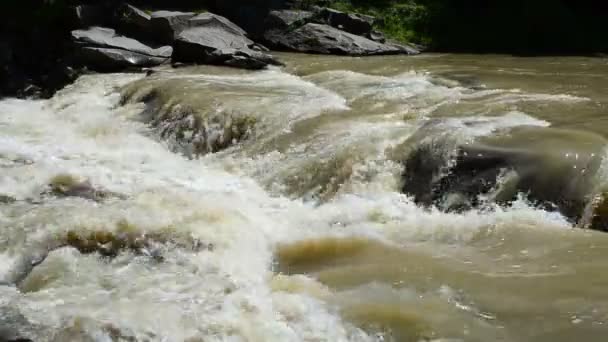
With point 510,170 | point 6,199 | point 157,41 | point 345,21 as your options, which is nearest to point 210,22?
point 157,41

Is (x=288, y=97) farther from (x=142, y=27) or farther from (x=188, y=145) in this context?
(x=142, y=27)

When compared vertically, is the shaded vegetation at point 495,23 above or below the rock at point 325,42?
above

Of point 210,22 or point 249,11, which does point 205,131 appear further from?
point 249,11

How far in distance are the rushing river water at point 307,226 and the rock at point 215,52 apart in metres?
2.91

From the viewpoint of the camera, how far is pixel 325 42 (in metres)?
17.1

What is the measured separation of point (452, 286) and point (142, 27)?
44.1 ft

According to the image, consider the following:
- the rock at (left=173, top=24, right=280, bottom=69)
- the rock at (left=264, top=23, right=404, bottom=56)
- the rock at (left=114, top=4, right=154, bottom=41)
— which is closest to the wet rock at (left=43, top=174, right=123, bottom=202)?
the rock at (left=173, top=24, right=280, bottom=69)

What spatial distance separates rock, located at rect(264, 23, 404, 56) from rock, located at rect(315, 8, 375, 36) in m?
0.29

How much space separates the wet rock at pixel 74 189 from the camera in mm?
7575

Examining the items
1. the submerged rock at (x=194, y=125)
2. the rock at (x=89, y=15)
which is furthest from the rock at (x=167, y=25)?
the submerged rock at (x=194, y=125)

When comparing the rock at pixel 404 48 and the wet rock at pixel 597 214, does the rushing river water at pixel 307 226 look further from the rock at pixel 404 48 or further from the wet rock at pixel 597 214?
the rock at pixel 404 48

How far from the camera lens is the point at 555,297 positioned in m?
4.84

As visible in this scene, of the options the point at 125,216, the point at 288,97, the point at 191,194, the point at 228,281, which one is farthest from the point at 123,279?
the point at 288,97

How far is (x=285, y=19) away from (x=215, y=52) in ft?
12.0
